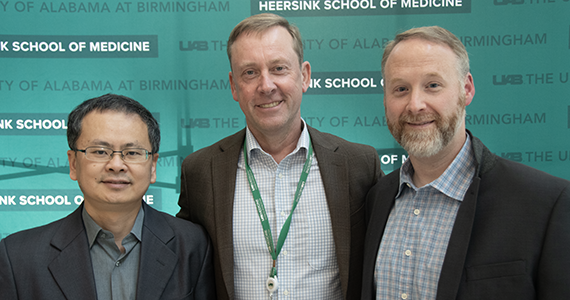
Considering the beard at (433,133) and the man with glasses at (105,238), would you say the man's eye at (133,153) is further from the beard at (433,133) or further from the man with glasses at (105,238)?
the beard at (433,133)

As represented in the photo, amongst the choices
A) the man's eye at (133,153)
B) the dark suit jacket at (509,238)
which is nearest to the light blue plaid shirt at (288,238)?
the man's eye at (133,153)

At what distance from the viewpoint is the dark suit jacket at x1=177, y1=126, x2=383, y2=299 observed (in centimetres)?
204

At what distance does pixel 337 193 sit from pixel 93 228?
3.96ft

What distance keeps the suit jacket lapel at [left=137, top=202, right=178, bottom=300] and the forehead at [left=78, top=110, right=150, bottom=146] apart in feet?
1.33

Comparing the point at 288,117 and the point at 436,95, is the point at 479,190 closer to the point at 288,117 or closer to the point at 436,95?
the point at 436,95

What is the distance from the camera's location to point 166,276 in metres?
1.81

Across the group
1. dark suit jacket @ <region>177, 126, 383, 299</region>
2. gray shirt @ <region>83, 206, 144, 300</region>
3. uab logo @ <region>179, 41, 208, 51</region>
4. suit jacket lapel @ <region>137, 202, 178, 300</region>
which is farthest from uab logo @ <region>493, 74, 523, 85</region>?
gray shirt @ <region>83, 206, 144, 300</region>

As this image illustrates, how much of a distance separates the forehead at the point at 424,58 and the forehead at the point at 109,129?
1.21m

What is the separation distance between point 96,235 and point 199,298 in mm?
576

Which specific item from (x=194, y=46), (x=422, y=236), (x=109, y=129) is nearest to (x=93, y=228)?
(x=109, y=129)

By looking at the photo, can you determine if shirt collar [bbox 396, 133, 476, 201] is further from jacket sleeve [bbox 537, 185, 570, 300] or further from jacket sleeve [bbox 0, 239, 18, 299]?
jacket sleeve [bbox 0, 239, 18, 299]

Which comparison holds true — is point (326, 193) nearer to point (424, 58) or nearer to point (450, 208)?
point (450, 208)

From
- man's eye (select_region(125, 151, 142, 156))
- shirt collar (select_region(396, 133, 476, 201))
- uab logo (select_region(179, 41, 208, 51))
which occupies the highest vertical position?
uab logo (select_region(179, 41, 208, 51))

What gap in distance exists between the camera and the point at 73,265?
1694mm
